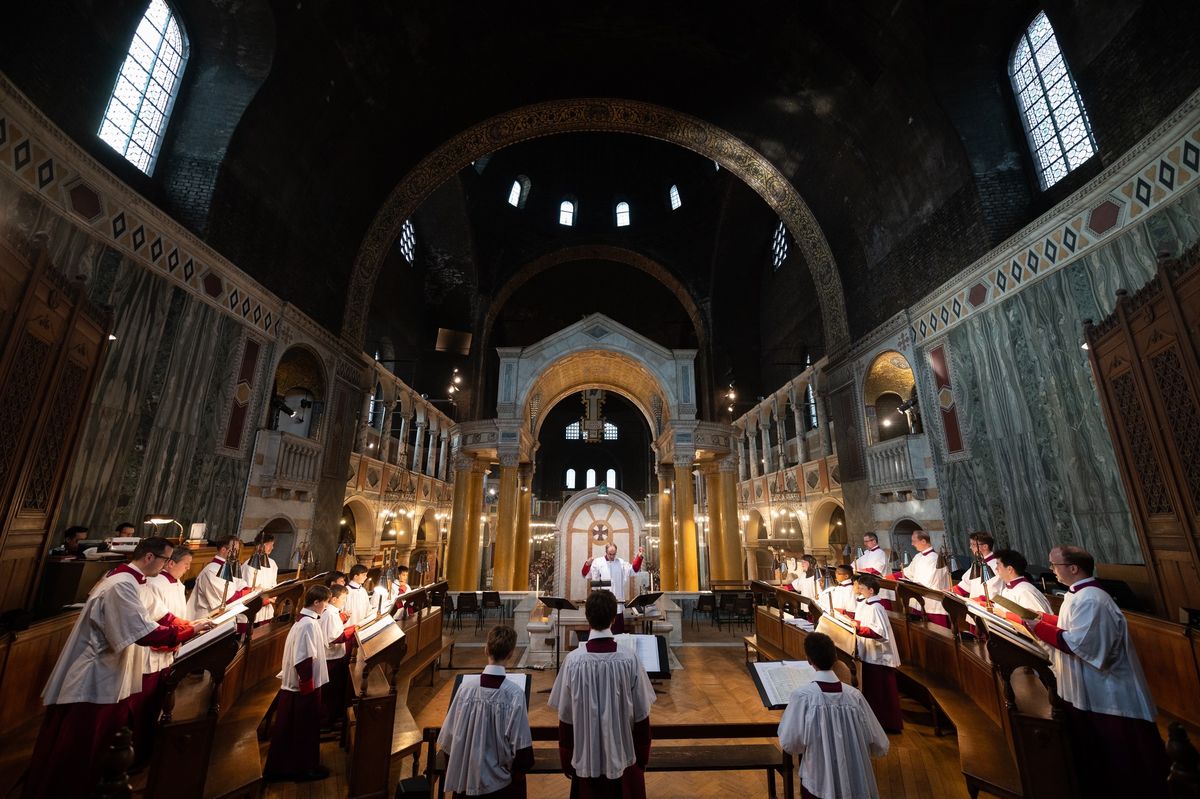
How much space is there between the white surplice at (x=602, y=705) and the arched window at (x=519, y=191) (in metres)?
21.4

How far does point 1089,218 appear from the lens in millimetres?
7102

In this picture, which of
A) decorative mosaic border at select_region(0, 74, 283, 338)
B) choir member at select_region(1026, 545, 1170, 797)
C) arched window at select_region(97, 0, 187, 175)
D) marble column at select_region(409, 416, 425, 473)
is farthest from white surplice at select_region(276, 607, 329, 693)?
marble column at select_region(409, 416, 425, 473)

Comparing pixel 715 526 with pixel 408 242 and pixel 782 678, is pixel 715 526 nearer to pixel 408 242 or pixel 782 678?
pixel 782 678

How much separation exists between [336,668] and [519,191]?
2070cm

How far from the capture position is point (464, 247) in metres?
20.5

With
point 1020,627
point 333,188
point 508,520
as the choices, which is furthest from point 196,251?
point 1020,627

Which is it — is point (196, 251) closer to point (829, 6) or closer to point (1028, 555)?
point (829, 6)

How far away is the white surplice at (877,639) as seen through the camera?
5.26 meters

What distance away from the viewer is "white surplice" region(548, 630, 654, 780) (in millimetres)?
3129

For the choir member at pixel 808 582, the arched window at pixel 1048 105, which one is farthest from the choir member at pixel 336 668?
the arched window at pixel 1048 105

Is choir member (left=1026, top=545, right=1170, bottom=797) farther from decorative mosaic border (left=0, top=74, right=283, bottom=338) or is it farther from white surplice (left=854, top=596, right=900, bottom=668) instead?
decorative mosaic border (left=0, top=74, right=283, bottom=338)

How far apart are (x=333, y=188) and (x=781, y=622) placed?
42.3 feet

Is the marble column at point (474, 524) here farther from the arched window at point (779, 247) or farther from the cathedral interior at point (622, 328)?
the arched window at point (779, 247)

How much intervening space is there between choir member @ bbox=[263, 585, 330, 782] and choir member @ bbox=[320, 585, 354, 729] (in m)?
0.75
